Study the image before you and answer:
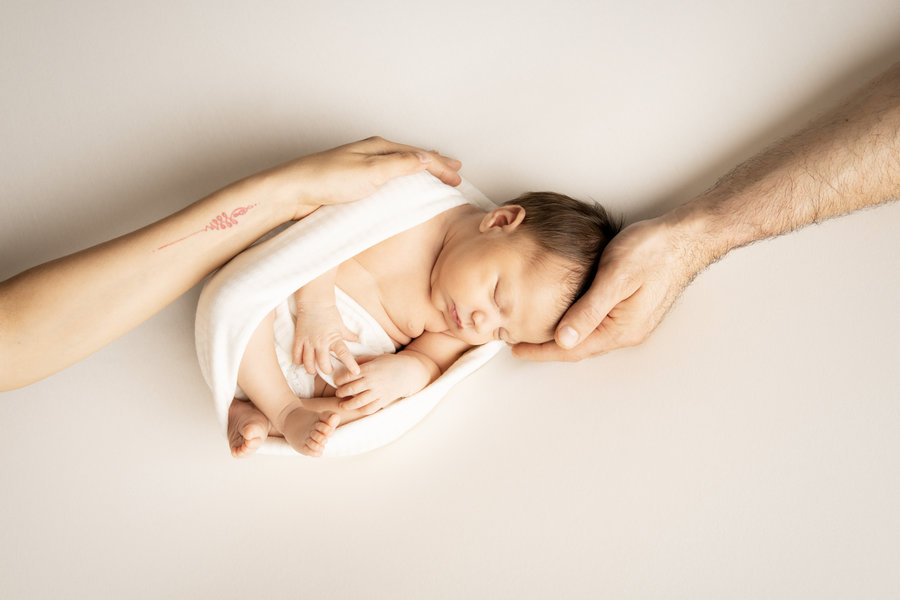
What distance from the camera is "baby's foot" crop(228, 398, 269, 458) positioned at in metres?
1.42

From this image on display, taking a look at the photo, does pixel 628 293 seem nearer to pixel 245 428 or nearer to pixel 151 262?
pixel 245 428

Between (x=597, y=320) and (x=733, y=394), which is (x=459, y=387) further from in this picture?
(x=733, y=394)

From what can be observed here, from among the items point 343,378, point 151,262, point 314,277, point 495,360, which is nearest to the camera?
point 151,262

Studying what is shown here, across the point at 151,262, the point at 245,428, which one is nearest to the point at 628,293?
the point at 245,428

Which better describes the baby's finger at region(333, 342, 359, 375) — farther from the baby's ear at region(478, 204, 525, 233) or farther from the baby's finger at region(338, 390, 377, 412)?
the baby's ear at region(478, 204, 525, 233)

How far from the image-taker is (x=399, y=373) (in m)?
1.58

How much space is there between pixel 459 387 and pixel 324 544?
50 cm

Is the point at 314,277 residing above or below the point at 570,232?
above

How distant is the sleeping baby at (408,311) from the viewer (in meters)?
1.50

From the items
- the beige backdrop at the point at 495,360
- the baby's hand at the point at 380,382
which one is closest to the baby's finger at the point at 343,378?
the baby's hand at the point at 380,382

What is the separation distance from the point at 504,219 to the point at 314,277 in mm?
468

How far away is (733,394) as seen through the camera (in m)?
1.65

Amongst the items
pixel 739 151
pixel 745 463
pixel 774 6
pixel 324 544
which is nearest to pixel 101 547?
pixel 324 544

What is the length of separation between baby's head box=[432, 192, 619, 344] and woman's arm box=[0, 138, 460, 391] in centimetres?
25
